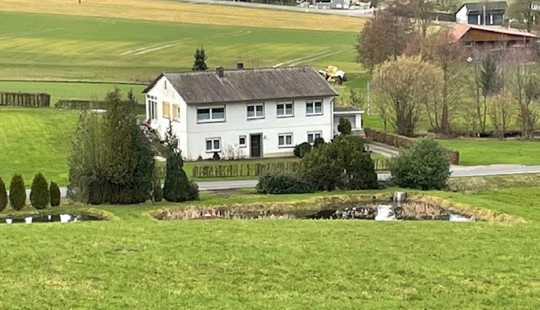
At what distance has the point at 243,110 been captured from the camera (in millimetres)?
62781

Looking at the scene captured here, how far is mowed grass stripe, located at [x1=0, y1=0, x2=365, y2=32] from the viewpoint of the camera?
14025cm

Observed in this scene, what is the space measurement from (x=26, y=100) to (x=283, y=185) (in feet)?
143

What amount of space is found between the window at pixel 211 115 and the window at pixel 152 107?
6.33 m

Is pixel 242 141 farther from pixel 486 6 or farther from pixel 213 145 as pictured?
pixel 486 6

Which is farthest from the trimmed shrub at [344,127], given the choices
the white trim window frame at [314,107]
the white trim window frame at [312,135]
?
the white trim window frame at [314,107]

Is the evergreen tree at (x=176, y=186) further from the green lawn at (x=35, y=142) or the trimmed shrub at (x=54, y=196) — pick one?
the green lawn at (x=35, y=142)

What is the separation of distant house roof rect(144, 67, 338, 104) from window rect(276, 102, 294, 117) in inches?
32.2

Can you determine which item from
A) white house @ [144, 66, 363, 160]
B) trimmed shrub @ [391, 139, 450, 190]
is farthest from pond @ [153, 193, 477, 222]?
white house @ [144, 66, 363, 160]

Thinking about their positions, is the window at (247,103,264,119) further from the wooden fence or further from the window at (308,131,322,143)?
the wooden fence

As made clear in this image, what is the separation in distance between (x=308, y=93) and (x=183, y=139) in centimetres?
983

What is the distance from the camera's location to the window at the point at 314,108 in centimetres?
6531

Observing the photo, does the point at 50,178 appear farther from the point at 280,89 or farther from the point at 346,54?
the point at 346,54

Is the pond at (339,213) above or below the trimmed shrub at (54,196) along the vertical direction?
below

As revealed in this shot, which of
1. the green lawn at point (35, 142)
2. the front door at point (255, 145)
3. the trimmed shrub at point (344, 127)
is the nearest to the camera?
the green lawn at point (35, 142)
